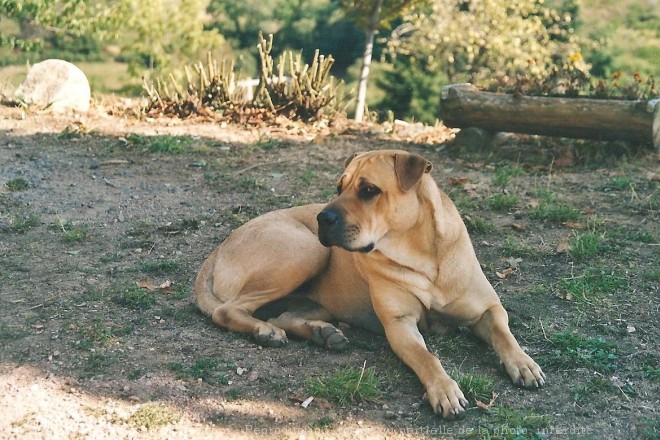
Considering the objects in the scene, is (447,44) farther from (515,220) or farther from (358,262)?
(358,262)

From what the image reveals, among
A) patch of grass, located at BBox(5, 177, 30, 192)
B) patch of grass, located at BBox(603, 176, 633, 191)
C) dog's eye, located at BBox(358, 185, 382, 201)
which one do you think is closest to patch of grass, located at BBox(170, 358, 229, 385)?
dog's eye, located at BBox(358, 185, 382, 201)

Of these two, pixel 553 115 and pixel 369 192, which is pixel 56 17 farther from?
pixel 369 192

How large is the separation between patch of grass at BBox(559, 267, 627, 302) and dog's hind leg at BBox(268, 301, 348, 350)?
1.60m

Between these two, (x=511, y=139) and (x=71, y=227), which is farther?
(x=511, y=139)

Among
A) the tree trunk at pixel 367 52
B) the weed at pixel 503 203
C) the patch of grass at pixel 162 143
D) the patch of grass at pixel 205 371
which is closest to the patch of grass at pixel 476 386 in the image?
the patch of grass at pixel 205 371

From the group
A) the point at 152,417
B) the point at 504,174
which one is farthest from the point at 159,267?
the point at 504,174

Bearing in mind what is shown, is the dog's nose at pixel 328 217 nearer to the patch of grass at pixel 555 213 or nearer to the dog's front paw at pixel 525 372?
the dog's front paw at pixel 525 372

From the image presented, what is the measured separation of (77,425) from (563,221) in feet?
14.4

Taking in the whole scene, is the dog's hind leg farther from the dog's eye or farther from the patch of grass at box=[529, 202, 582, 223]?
the patch of grass at box=[529, 202, 582, 223]

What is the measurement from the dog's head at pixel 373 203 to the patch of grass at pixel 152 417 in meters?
1.14

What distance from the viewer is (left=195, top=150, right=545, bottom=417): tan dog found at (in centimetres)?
391

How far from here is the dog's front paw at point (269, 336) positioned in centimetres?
420

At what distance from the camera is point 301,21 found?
31.8 m

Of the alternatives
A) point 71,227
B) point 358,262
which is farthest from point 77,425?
point 71,227
